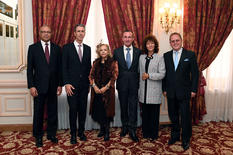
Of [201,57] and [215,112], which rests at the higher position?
[201,57]

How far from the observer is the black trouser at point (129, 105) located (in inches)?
123

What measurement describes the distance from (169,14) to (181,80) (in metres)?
1.42

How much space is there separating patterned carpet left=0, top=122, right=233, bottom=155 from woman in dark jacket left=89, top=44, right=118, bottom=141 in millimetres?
441

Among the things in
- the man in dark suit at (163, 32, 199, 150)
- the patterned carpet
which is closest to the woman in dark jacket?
the patterned carpet

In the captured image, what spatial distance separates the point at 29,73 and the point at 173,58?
2051mm

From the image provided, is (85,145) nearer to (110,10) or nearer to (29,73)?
(29,73)

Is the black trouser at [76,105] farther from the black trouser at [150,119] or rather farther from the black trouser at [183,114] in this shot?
the black trouser at [183,114]

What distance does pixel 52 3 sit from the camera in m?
3.42

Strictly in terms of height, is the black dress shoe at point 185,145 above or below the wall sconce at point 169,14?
below

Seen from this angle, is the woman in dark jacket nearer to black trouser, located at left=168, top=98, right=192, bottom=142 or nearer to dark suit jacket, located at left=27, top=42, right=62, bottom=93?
dark suit jacket, located at left=27, top=42, right=62, bottom=93

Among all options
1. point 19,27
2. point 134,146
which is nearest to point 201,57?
point 134,146

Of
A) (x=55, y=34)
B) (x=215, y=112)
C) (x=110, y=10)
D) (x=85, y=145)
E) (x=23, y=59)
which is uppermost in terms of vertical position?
A: (x=110, y=10)

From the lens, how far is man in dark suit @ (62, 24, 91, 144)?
297 centimetres

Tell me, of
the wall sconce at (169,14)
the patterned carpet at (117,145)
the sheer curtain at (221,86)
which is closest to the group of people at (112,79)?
the patterned carpet at (117,145)
